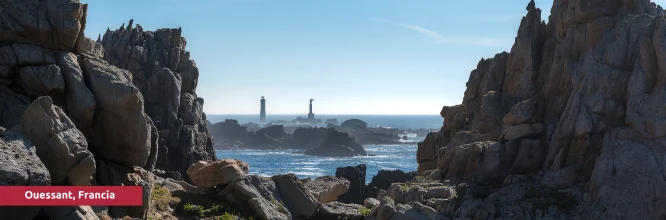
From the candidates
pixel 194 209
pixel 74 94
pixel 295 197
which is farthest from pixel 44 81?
pixel 295 197

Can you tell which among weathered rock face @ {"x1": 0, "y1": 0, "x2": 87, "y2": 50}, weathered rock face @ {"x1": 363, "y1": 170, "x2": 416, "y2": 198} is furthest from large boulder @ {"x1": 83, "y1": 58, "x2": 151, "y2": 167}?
weathered rock face @ {"x1": 363, "y1": 170, "x2": 416, "y2": 198}

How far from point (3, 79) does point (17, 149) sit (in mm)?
8319

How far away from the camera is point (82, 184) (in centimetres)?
2392

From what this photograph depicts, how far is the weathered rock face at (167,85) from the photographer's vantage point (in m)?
74.1

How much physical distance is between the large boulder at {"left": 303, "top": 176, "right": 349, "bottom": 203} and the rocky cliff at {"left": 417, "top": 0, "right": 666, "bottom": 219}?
7630mm

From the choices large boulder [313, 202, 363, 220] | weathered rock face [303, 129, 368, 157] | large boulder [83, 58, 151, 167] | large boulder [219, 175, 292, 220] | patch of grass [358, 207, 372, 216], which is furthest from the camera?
weathered rock face [303, 129, 368, 157]

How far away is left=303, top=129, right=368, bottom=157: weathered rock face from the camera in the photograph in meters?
189

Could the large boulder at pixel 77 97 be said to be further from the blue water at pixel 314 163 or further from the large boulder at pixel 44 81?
the blue water at pixel 314 163

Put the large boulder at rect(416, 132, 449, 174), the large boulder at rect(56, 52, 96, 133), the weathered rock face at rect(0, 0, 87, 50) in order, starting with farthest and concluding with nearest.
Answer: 1. the large boulder at rect(416, 132, 449, 174)
2. the weathered rock face at rect(0, 0, 87, 50)
3. the large boulder at rect(56, 52, 96, 133)

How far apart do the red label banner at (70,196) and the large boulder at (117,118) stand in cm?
211

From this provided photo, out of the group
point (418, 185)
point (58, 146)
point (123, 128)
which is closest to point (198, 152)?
point (418, 185)

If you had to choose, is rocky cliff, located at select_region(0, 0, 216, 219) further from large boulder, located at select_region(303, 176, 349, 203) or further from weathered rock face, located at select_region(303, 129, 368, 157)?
weathered rock face, located at select_region(303, 129, 368, 157)

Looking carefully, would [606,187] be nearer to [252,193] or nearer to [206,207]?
[252,193]

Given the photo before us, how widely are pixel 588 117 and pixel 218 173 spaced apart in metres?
23.1
